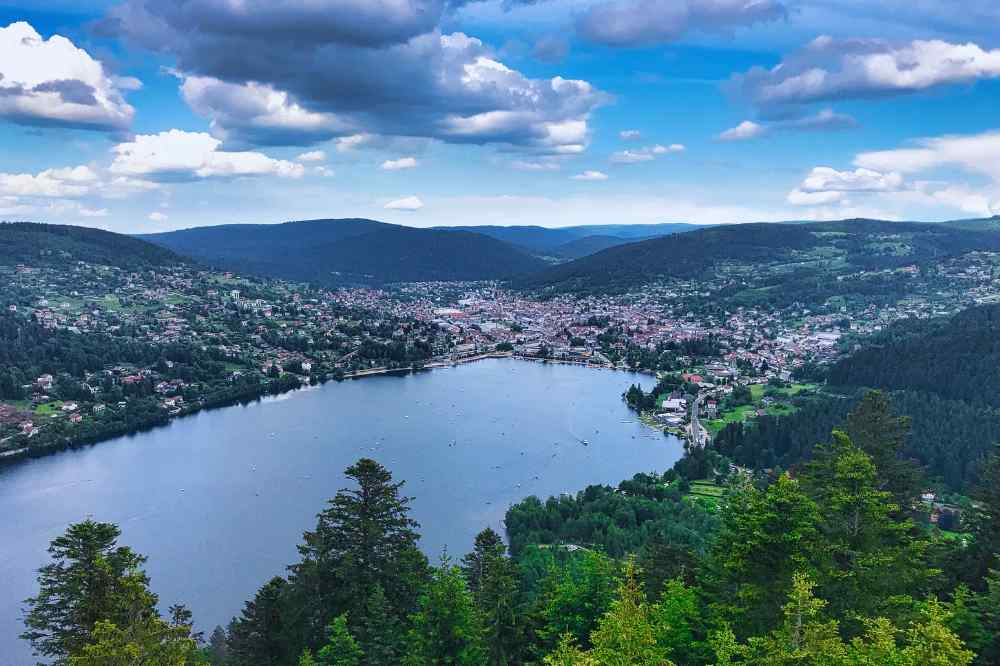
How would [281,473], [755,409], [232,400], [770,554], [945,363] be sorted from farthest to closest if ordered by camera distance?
1. [232,400]
2. [755,409]
3. [945,363]
4. [281,473]
5. [770,554]

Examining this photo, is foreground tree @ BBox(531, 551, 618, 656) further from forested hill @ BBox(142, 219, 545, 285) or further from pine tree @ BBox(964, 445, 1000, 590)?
forested hill @ BBox(142, 219, 545, 285)

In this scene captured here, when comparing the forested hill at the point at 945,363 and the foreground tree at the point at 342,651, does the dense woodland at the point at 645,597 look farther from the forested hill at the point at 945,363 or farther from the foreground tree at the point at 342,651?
the forested hill at the point at 945,363

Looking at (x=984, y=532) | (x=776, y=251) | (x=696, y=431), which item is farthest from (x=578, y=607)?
(x=776, y=251)

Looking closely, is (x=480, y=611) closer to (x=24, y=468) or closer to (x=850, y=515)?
(x=850, y=515)

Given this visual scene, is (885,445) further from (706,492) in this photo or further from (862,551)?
(706,492)

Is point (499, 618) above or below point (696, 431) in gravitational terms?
above

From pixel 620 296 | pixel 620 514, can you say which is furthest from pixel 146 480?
pixel 620 296
